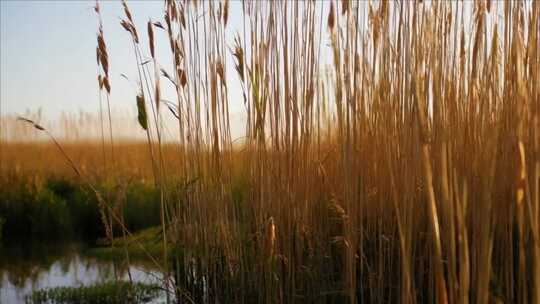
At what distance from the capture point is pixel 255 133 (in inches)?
85.2

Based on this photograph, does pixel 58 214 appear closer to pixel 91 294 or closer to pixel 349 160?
pixel 91 294

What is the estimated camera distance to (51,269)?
427 cm

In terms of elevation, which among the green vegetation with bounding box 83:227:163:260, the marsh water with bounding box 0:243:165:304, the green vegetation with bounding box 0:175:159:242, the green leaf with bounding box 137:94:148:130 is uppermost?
the green leaf with bounding box 137:94:148:130

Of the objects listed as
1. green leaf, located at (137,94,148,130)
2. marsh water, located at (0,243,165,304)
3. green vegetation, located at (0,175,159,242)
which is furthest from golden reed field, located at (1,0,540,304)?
green vegetation, located at (0,175,159,242)

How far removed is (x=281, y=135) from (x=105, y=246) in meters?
2.91

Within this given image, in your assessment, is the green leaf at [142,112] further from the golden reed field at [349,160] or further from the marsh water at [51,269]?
the marsh water at [51,269]

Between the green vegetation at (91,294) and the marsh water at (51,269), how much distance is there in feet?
0.20

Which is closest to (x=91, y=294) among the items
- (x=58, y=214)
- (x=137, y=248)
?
(x=137, y=248)

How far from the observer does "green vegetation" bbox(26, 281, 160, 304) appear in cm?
331

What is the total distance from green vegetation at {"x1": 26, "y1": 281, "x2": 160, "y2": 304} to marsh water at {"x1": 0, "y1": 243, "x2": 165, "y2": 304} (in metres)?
0.06

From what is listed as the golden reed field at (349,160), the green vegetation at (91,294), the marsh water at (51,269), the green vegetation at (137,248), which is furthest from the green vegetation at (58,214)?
the golden reed field at (349,160)

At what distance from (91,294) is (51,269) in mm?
994

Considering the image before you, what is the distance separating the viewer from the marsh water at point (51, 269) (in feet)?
12.3

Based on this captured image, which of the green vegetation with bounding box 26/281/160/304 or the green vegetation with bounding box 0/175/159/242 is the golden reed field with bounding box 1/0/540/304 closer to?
the green vegetation with bounding box 26/281/160/304
